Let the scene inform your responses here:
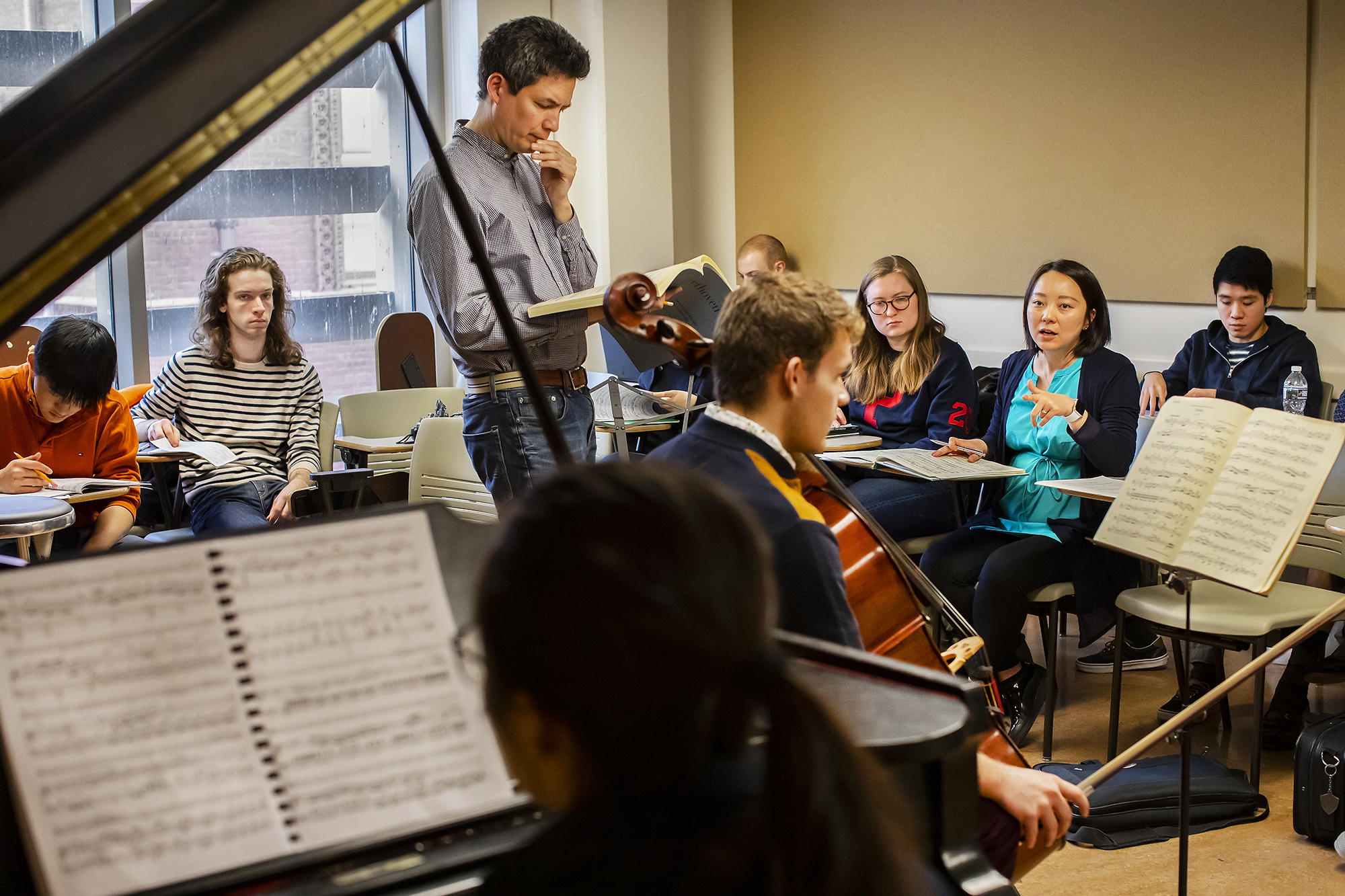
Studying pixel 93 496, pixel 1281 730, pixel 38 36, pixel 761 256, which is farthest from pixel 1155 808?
pixel 38 36

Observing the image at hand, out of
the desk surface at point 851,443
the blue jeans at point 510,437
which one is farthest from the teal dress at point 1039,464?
the blue jeans at point 510,437

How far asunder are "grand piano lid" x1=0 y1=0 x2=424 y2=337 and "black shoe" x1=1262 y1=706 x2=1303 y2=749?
265cm

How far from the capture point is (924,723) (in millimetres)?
1032

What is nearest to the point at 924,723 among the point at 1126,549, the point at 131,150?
the point at 131,150

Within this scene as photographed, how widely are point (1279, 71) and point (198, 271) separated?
13.6 ft

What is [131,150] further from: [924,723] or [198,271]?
[198,271]

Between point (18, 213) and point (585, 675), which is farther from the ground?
point (18, 213)

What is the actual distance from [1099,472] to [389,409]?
218cm

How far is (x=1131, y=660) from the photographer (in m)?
3.39

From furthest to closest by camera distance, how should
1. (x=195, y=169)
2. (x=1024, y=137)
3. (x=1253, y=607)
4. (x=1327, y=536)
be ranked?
(x=1024, y=137) < (x=1327, y=536) < (x=1253, y=607) < (x=195, y=169)

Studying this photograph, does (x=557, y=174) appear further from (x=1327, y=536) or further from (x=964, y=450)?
(x=1327, y=536)

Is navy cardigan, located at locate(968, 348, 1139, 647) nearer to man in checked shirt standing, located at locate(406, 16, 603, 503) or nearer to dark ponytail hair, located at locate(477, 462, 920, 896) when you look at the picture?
man in checked shirt standing, located at locate(406, 16, 603, 503)

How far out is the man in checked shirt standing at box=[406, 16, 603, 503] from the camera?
2104mm

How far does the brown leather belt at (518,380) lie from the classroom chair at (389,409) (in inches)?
60.5
